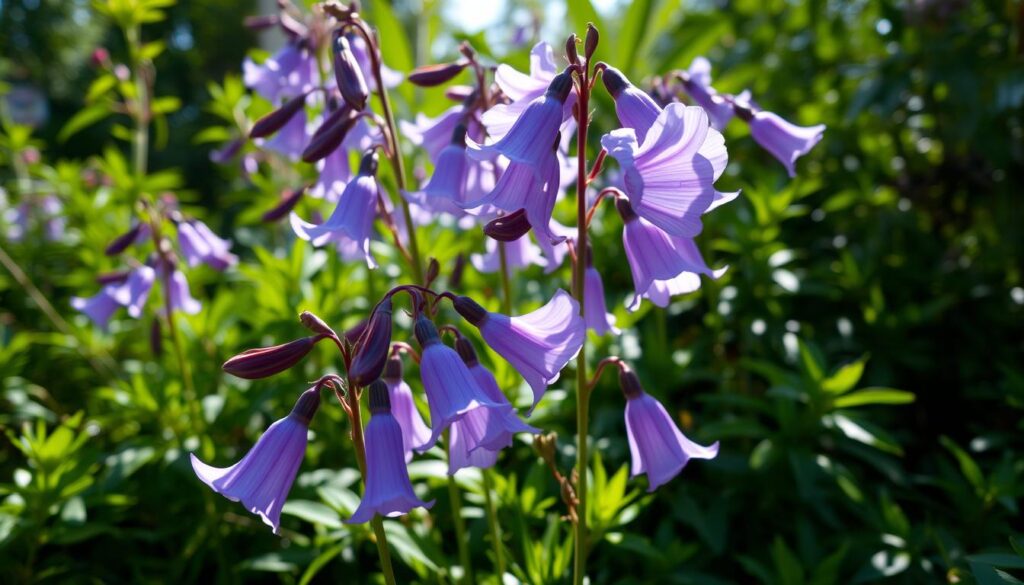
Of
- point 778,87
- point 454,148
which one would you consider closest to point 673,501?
point 454,148

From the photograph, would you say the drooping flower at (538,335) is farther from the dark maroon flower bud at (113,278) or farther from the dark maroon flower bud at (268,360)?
the dark maroon flower bud at (113,278)

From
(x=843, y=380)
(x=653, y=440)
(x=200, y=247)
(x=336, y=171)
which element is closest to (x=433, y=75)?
(x=336, y=171)

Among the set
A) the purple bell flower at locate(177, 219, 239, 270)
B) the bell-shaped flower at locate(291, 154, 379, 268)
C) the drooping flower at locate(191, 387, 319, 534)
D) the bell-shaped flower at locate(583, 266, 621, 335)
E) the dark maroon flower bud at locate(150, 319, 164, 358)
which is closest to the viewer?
the drooping flower at locate(191, 387, 319, 534)

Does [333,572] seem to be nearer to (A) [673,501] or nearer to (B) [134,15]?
(A) [673,501]

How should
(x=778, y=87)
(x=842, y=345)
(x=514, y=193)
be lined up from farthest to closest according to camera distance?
(x=778, y=87) < (x=842, y=345) < (x=514, y=193)

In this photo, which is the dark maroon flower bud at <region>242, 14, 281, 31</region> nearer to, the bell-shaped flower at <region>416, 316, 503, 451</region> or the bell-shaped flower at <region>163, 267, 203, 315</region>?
the bell-shaped flower at <region>163, 267, 203, 315</region>

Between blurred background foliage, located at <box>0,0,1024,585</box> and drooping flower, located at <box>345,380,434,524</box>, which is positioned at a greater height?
drooping flower, located at <box>345,380,434,524</box>

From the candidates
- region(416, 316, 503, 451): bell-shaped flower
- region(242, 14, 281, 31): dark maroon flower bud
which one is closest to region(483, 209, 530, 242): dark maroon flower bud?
region(416, 316, 503, 451): bell-shaped flower
